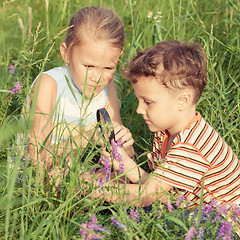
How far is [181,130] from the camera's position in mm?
2535

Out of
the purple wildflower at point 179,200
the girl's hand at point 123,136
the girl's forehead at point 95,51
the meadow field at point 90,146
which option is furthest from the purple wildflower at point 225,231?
the girl's forehead at point 95,51

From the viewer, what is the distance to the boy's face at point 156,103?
239 cm

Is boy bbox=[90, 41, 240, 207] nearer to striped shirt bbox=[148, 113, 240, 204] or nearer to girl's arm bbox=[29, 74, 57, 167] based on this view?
striped shirt bbox=[148, 113, 240, 204]

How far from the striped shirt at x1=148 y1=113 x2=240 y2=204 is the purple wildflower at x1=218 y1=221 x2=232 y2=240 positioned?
20.2 inches

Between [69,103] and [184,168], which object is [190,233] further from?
[69,103]

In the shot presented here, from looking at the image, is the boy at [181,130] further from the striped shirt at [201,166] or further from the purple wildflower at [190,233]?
the purple wildflower at [190,233]

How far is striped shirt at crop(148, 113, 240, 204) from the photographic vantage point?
227 cm

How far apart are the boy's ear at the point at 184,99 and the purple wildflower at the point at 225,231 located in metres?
0.84

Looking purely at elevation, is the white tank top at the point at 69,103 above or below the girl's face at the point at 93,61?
below

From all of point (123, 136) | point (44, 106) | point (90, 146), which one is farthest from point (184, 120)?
point (44, 106)

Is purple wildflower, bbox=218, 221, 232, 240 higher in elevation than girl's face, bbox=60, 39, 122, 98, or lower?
lower

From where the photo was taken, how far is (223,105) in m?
3.17

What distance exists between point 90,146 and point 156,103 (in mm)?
451

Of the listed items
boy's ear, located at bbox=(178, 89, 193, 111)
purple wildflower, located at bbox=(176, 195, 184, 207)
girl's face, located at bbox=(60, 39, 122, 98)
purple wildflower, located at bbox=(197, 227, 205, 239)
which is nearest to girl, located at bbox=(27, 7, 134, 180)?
girl's face, located at bbox=(60, 39, 122, 98)
